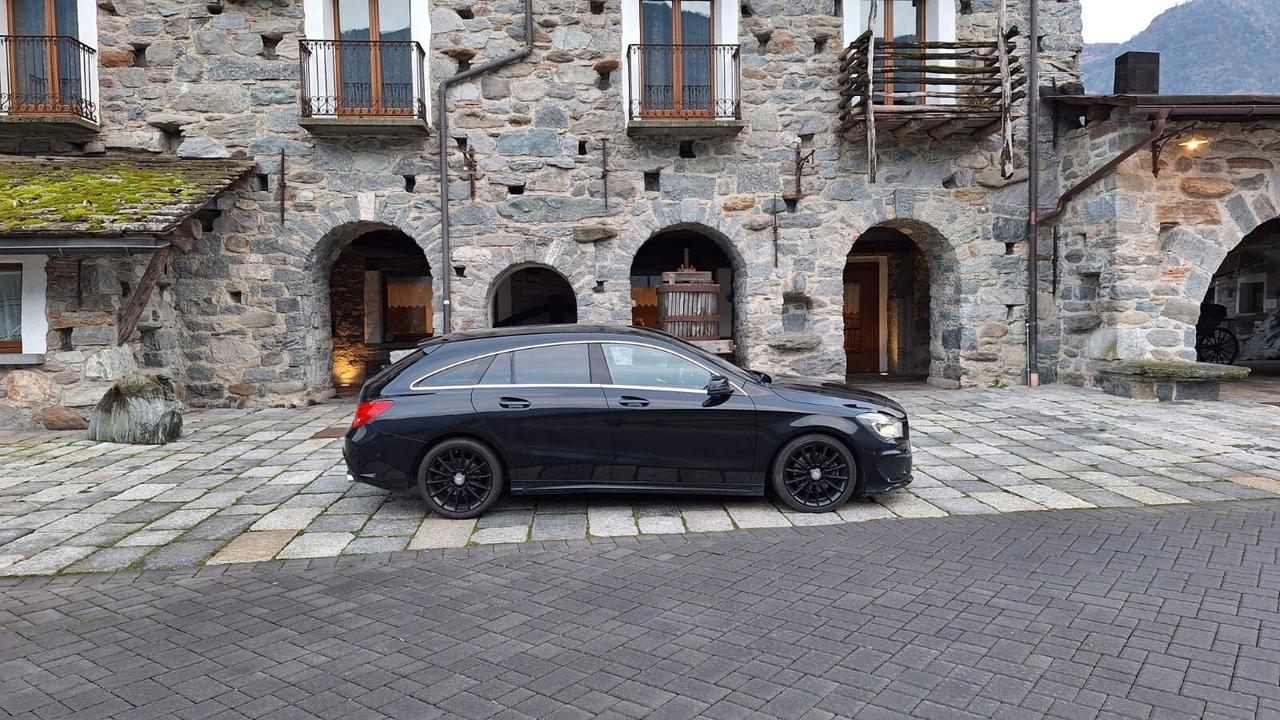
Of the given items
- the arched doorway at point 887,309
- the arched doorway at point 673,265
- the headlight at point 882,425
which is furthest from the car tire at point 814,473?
the arched doorway at point 887,309

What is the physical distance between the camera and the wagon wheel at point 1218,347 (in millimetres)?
16350

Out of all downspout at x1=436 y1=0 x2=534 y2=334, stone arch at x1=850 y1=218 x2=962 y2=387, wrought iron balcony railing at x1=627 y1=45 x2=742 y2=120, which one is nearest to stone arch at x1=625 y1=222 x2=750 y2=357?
wrought iron balcony railing at x1=627 y1=45 x2=742 y2=120

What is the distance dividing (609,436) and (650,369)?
0.60m

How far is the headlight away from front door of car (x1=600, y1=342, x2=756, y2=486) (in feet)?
2.79

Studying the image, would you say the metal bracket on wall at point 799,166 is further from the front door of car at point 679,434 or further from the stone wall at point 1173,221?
the front door of car at point 679,434

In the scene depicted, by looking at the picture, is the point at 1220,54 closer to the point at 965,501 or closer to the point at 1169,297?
the point at 1169,297

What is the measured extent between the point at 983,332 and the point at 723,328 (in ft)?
16.5

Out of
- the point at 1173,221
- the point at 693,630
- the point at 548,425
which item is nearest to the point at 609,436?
the point at 548,425

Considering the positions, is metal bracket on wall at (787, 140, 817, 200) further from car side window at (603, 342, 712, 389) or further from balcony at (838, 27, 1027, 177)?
car side window at (603, 342, 712, 389)

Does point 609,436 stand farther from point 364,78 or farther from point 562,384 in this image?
point 364,78

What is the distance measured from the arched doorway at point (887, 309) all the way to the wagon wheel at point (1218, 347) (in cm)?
649

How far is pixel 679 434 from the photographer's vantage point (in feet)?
17.7

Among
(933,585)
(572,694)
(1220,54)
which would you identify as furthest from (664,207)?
(1220,54)

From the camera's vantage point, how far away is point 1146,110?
393 inches
